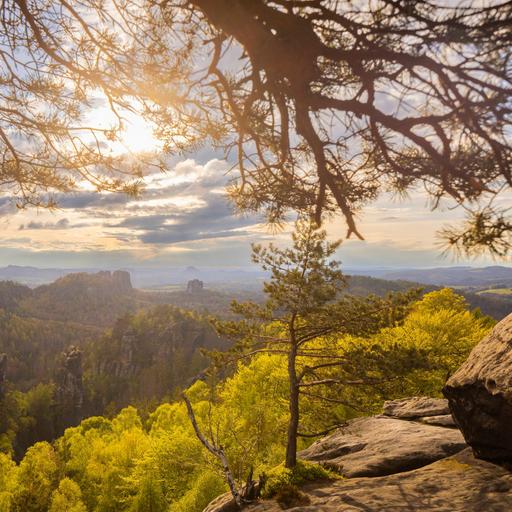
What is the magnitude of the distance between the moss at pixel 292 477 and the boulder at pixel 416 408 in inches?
173

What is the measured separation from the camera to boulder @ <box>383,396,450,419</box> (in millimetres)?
11469

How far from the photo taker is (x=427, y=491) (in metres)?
6.36

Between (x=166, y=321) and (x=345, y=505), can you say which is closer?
(x=345, y=505)

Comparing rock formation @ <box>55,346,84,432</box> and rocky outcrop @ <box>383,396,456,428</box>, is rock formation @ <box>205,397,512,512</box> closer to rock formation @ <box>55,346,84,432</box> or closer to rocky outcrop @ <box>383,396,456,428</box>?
rocky outcrop @ <box>383,396,456,428</box>

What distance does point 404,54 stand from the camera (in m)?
2.35

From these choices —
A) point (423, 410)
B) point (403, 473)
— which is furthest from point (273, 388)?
point (403, 473)

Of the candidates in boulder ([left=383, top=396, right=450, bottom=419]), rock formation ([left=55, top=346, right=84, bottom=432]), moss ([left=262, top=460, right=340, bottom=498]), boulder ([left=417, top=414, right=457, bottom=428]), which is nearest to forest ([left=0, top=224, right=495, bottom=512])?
moss ([left=262, top=460, right=340, bottom=498])

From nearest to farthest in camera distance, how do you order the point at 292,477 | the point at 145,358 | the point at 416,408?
the point at 292,477
the point at 416,408
the point at 145,358

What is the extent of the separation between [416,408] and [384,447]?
3.35 m

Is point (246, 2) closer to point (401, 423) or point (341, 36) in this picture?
point (341, 36)

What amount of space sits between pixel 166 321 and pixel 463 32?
14929cm

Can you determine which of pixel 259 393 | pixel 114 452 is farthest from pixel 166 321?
pixel 259 393

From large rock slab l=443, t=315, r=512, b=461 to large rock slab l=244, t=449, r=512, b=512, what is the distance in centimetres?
43

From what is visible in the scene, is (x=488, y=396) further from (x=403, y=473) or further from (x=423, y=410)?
(x=423, y=410)
